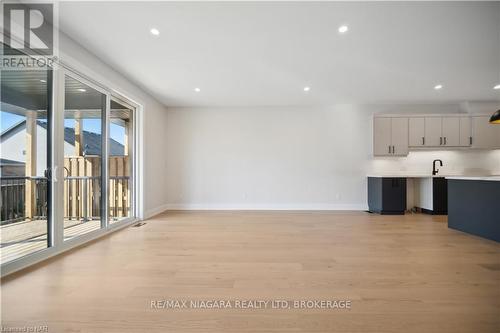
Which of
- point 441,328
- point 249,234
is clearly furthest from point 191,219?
point 441,328

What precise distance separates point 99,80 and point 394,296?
4.41m

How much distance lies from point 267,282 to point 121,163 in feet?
12.3

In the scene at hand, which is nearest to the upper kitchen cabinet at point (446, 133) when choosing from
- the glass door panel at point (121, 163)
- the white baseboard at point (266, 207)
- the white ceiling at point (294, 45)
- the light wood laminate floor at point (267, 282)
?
the white ceiling at point (294, 45)

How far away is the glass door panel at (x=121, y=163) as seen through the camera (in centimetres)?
402

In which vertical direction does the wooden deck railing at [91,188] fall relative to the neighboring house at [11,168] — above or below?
below

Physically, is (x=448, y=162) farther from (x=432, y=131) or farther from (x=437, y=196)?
(x=437, y=196)

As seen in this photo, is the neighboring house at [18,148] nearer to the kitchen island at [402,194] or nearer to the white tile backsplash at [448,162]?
the kitchen island at [402,194]

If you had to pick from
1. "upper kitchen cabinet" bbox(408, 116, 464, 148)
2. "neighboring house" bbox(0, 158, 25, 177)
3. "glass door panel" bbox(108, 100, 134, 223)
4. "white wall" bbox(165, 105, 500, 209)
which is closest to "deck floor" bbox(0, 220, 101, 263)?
"neighboring house" bbox(0, 158, 25, 177)

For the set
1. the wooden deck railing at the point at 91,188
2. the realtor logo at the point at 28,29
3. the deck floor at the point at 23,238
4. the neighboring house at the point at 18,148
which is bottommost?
the deck floor at the point at 23,238

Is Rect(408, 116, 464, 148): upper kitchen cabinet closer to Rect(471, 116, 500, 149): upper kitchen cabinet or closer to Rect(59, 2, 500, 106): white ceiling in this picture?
Rect(471, 116, 500, 149): upper kitchen cabinet

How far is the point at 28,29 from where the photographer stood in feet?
7.48

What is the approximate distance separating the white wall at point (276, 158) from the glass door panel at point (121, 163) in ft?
4.54

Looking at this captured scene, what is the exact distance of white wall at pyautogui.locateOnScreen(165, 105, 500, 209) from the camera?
562 centimetres

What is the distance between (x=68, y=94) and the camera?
3074 millimetres
